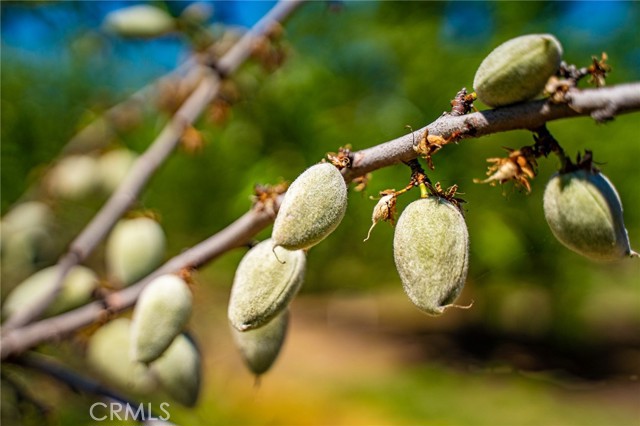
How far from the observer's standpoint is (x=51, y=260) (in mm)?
1025

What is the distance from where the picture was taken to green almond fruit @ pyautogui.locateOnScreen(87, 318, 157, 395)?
648 millimetres

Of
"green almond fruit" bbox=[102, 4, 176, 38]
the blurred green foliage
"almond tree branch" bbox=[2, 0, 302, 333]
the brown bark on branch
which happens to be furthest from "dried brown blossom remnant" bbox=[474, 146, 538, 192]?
the blurred green foliage

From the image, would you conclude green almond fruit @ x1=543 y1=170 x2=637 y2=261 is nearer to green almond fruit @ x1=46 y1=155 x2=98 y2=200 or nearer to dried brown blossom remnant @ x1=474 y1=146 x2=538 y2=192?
dried brown blossom remnant @ x1=474 y1=146 x2=538 y2=192

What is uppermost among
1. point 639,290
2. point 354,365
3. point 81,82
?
point 81,82

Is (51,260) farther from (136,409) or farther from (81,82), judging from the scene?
(81,82)

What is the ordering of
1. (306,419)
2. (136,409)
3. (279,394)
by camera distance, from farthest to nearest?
(279,394) < (306,419) < (136,409)

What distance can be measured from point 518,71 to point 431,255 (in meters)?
0.11

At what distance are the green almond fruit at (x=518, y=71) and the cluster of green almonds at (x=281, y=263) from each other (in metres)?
0.10

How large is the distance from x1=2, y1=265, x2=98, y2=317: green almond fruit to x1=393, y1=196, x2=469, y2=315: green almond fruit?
1.47ft

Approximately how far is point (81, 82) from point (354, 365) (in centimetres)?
210

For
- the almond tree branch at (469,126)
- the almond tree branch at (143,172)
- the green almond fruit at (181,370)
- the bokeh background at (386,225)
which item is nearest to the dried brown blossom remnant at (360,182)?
the almond tree branch at (469,126)

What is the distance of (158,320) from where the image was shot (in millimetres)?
503

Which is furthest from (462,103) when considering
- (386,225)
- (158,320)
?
(386,225)

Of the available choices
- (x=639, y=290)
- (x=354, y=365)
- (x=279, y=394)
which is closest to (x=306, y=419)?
(x=279, y=394)
